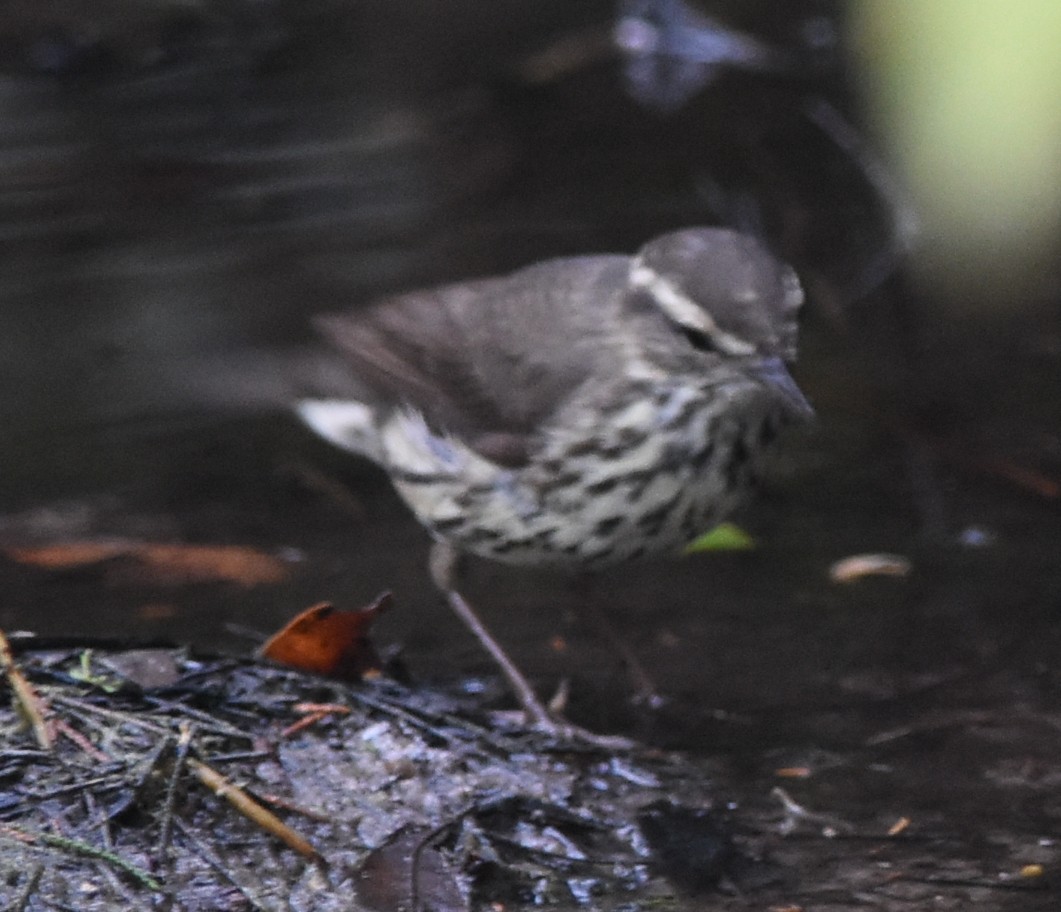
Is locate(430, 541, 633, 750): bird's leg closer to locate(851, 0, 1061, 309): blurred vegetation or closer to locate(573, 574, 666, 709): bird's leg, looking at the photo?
locate(573, 574, 666, 709): bird's leg

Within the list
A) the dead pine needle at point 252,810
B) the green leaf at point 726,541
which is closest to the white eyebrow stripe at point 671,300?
the green leaf at point 726,541

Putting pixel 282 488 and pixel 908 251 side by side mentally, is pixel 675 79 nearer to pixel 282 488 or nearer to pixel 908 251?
pixel 908 251

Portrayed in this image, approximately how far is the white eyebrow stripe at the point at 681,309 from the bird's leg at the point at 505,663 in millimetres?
1031

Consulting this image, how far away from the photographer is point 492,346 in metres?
5.47

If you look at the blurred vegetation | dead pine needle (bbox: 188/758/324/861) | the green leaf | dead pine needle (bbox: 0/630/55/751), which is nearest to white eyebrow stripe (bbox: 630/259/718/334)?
the green leaf

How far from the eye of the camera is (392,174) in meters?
9.62

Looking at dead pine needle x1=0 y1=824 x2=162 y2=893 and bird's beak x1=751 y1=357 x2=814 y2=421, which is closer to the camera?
dead pine needle x1=0 y1=824 x2=162 y2=893

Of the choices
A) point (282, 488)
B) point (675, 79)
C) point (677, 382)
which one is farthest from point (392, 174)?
point (677, 382)

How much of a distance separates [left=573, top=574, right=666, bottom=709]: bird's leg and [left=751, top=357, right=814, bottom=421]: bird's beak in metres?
0.97

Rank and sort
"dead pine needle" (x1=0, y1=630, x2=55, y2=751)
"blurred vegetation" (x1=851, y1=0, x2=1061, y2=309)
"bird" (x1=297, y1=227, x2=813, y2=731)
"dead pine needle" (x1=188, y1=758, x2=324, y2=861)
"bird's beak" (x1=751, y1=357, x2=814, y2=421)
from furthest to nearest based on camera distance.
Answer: "blurred vegetation" (x1=851, y1=0, x2=1061, y2=309) → "bird" (x1=297, y1=227, x2=813, y2=731) → "bird's beak" (x1=751, y1=357, x2=814, y2=421) → "dead pine needle" (x1=0, y1=630, x2=55, y2=751) → "dead pine needle" (x1=188, y1=758, x2=324, y2=861)

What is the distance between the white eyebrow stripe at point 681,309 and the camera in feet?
15.0

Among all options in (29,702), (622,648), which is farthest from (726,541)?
(29,702)

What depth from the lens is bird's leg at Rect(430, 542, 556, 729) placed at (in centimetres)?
486

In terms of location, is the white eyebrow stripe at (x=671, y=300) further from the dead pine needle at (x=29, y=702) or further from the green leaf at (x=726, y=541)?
the dead pine needle at (x=29, y=702)
